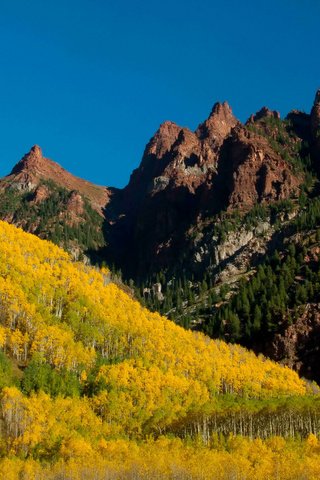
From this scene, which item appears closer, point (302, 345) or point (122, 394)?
point (122, 394)

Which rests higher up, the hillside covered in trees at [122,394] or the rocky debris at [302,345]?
the rocky debris at [302,345]

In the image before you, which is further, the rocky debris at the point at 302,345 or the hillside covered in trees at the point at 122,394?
the rocky debris at the point at 302,345

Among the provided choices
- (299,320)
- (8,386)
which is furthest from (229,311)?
(8,386)

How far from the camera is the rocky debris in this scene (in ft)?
529

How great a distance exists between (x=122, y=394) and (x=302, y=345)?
6955 cm

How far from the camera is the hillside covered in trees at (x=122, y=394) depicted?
7488cm

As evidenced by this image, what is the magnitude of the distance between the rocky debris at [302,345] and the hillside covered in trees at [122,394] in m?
9.17

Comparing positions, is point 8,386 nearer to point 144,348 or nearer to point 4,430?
point 4,430

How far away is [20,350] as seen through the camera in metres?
116

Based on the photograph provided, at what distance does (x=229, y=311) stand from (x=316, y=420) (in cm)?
8726

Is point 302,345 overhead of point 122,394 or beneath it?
overhead

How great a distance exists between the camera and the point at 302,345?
16462cm

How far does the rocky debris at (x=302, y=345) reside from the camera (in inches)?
6348

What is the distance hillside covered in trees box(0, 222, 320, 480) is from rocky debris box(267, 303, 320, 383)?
361 inches
